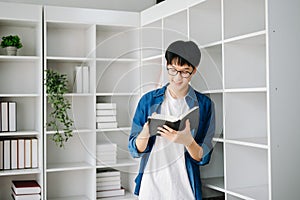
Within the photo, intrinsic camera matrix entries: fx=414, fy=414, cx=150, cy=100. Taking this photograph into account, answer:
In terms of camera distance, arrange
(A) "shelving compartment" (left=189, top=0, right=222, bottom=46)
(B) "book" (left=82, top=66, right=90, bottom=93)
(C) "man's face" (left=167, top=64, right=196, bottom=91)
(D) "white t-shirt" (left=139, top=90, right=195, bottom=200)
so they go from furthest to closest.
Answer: (B) "book" (left=82, top=66, right=90, bottom=93) → (A) "shelving compartment" (left=189, top=0, right=222, bottom=46) → (D) "white t-shirt" (left=139, top=90, right=195, bottom=200) → (C) "man's face" (left=167, top=64, right=196, bottom=91)

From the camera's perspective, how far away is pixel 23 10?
292cm

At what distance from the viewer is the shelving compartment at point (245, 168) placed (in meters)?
2.33

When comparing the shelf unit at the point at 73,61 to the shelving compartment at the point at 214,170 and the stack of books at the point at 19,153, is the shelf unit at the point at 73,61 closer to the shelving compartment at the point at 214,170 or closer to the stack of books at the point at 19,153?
the stack of books at the point at 19,153

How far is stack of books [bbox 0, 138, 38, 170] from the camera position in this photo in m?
2.95

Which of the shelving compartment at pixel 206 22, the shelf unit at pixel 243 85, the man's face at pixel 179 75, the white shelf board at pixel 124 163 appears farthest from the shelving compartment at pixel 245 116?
the white shelf board at pixel 124 163

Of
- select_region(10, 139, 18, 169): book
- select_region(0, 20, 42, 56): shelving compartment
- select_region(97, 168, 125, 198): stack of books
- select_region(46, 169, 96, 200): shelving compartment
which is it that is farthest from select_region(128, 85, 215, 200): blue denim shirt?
select_region(0, 20, 42, 56): shelving compartment

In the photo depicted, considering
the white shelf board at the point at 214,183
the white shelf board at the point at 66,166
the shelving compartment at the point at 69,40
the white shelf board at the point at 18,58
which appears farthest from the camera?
the shelving compartment at the point at 69,40

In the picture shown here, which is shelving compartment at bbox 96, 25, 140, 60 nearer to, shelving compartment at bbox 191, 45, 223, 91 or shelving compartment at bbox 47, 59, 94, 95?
shelving compartment at bbox 191, 45, 223, 91

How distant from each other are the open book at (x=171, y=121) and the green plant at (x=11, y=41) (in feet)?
5.05

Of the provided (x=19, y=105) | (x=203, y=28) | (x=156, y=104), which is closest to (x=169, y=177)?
(x=156, y=104)

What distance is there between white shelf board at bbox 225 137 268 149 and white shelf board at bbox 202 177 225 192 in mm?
291

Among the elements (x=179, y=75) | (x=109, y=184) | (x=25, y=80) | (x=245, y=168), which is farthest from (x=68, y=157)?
(x=179, y=75)

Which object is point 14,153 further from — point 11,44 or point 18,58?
point 11,44

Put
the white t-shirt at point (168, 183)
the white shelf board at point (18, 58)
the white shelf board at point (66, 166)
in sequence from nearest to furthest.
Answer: the white t-shirt at point (168, 183)
the white shelf board at point (18, 58)
the white shelf board at point (66, 166)
